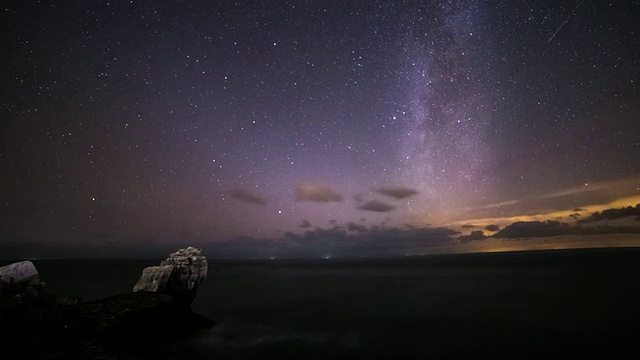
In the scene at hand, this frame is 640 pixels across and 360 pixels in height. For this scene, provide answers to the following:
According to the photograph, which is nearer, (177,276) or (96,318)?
(96,318)

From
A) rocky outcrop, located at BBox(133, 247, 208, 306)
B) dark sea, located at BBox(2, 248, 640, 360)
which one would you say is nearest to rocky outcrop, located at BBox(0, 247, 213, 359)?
rocky outcrop, located at BBox(133, 247, 208, 306)

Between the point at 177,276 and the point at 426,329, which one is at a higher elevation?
the point at 177,276

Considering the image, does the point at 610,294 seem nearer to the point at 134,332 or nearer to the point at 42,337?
the point at 134,332

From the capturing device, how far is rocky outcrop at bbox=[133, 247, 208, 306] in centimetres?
3356

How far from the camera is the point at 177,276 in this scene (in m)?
35.4

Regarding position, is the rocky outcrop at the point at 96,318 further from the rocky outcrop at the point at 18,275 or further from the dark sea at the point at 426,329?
the dark sea at the point at 426,329

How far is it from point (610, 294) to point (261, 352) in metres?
62.7

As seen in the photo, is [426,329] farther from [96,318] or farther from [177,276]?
[96,318]

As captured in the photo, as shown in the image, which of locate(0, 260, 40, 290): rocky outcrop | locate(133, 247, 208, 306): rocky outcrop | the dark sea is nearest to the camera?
locate(0, 260, 40, 290): rocky outcrop

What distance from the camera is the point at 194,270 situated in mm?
36812

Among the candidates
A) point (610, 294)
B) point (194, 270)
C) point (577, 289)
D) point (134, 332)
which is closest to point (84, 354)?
point (134, 332)

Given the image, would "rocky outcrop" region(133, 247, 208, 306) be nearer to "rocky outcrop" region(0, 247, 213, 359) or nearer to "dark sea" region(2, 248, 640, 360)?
"rocky outcrop" region(0, 247, 213, 359)

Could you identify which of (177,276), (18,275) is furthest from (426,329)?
(18,275)

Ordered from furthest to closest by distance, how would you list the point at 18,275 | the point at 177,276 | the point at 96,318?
the point at 177,276 < the point at 96,318 < the point at 18,275
